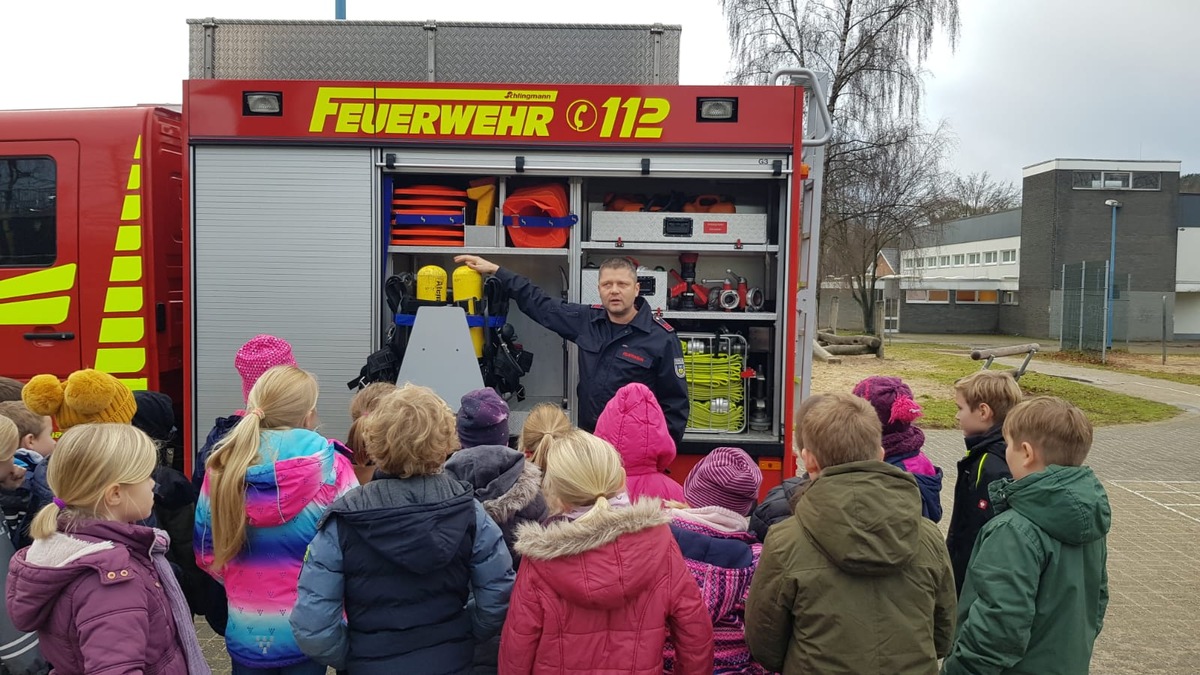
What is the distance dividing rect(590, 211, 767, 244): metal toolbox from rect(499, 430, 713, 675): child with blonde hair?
2586 mm

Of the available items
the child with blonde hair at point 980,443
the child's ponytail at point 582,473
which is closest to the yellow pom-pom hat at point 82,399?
the child's ponytail at point 582,473

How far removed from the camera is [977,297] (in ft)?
133

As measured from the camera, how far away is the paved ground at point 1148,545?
4332mm

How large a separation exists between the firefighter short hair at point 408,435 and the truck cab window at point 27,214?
362 centimetres

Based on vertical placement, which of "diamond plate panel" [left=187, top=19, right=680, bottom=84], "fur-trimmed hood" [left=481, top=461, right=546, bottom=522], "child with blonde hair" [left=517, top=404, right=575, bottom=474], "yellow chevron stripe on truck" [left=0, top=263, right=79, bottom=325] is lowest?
"fur-trimmed hood" [left=481, top=461, right=546, bottom=522]

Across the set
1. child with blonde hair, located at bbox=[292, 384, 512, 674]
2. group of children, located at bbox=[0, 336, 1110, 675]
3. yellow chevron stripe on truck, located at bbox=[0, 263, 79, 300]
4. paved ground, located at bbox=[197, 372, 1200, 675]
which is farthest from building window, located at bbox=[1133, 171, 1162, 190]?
child with blonde hair, located at bbox=[292, 384, 512, 674]

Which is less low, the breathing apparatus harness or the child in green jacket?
the breathing apparatus harness

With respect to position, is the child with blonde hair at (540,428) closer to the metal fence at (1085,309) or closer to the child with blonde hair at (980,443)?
the child with blonde hair at (980,443)

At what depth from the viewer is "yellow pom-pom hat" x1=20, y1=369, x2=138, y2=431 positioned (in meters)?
2.86

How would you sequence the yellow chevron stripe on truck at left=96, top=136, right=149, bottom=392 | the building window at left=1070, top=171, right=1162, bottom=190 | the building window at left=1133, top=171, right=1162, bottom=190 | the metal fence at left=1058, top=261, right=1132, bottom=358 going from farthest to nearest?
the building window at left=1070, top=171, right=1162, bottom=190 → the building window at left=1133, top=171, right=1162, bottom=190 → the metal fence at left=1058, top=261, right=1132, bottom=358 → the yellow chevron stripe on truck at left=96, top=136, right=149, bottom=392

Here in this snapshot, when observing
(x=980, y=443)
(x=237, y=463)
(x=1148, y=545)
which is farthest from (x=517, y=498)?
(x=1148, y=545)

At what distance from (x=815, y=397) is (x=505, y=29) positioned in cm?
328

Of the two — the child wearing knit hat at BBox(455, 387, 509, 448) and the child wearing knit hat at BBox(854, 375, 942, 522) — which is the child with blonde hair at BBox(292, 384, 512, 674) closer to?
the child wearing knit hat at BBox(455, 387, 509, 448)

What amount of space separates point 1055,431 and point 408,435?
1.82 m
